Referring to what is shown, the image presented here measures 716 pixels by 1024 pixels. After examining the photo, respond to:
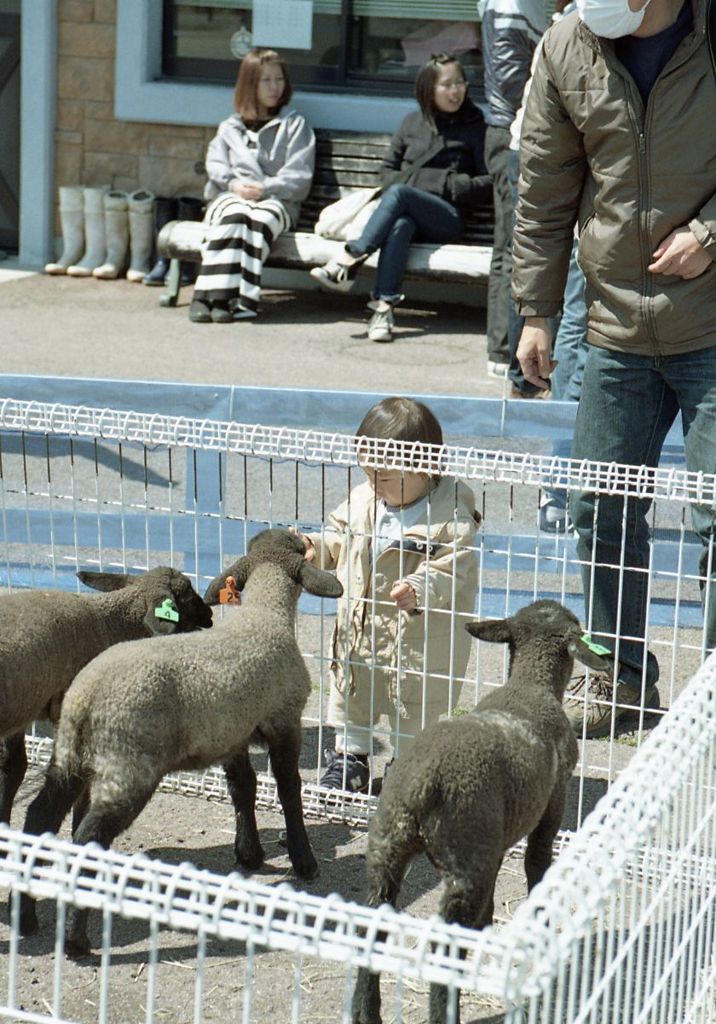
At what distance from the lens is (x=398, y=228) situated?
10055 mm

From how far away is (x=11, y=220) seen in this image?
12.7 metres

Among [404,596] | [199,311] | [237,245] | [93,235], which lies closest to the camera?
[404,596]

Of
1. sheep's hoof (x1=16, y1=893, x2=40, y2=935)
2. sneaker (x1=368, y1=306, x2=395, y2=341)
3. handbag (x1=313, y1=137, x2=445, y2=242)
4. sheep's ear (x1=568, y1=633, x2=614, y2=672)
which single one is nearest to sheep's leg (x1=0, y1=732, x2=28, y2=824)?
sheep's hoof (x1=16, y1=893, x2=40, y2=935)

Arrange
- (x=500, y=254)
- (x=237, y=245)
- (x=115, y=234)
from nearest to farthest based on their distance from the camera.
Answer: (x=500, y=254) < (x=237, y=245) < (x=115, y=234)

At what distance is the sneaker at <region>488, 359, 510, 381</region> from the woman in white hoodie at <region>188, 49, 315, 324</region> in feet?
6.79

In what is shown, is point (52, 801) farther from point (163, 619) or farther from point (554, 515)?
point (554, 515)

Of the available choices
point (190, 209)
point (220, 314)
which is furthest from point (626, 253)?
point (190, 209)

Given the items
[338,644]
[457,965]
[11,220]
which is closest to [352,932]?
[457,965]

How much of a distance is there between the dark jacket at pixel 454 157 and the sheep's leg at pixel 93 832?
731 cm

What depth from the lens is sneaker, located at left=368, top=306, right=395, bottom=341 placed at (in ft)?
33.4

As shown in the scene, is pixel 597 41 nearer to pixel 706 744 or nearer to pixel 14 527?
pixel 706 744

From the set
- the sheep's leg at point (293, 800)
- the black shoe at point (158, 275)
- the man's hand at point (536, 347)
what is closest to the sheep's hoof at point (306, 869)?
the sheep's leg at point (293, 800)

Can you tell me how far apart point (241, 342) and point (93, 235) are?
92.8 inches

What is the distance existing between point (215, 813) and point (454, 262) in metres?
6.39
